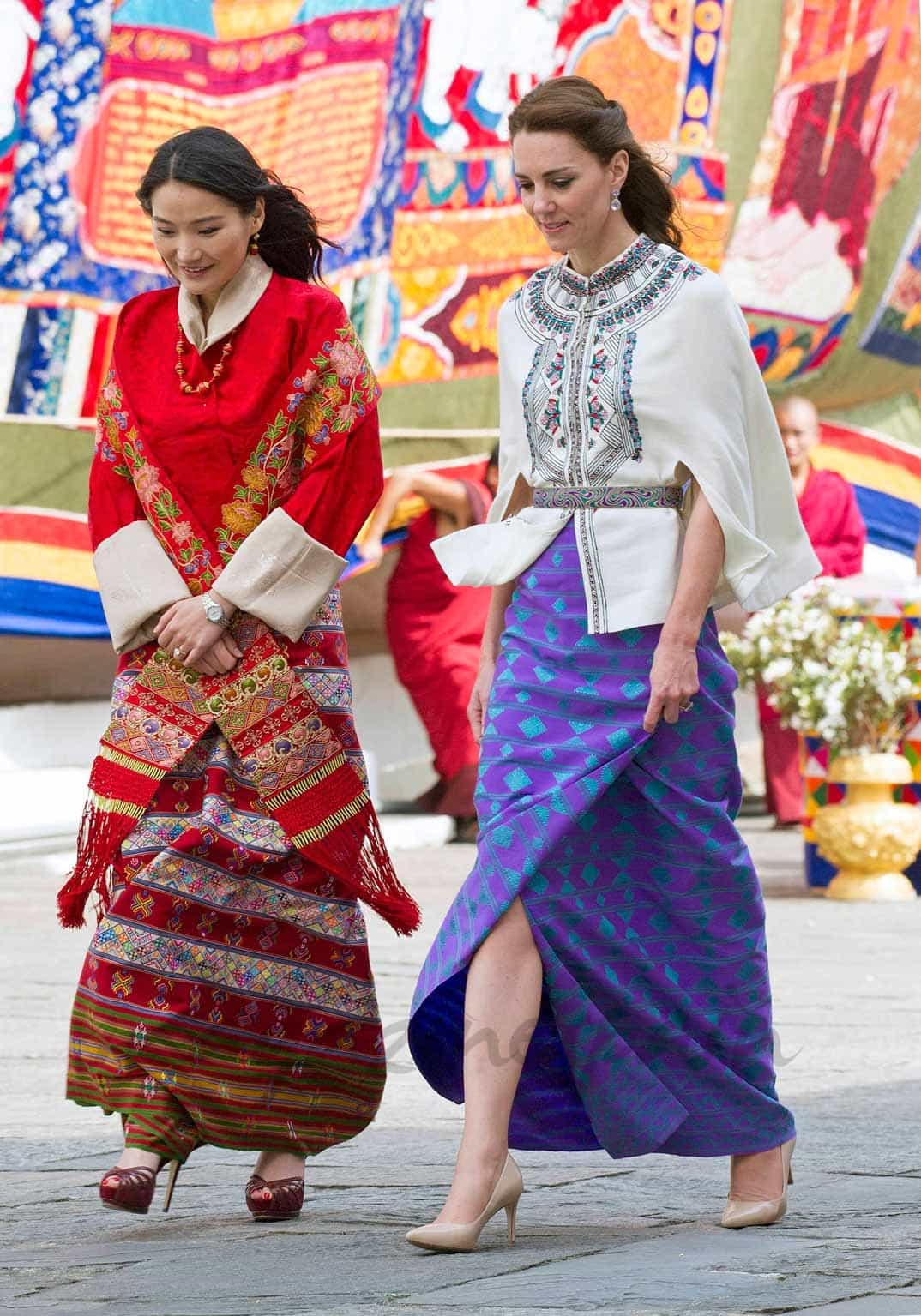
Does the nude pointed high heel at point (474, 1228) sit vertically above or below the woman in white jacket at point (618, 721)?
below

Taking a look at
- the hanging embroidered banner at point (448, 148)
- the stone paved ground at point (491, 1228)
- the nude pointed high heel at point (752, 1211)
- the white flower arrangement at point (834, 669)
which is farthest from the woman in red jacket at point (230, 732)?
the white flower arrangement at point (834, 669)

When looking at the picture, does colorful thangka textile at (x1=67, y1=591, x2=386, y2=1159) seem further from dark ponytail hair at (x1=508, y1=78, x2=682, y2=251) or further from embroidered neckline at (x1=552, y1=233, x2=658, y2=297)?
dark ponytail hair at (x1=508, y1=78, x2=682, y2=251)

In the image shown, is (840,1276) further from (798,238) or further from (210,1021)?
(798,238)

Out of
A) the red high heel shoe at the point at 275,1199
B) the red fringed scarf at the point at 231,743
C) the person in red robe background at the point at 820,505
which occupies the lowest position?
the person in red robe background at the point at 820,505

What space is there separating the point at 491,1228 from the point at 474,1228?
215mm

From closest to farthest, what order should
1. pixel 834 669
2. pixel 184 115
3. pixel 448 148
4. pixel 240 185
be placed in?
pixel 240 185
pixel 834 669
pixel 184 115
pixel 448 148

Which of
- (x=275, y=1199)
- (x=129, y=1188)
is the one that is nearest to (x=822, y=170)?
(x=275, y=1199)

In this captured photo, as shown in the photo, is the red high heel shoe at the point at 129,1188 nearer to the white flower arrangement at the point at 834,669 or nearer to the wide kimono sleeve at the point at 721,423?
the wide kimono sleeve at the point at 721,423

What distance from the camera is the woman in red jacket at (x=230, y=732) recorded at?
340 centimetres

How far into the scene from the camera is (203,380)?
3.52m

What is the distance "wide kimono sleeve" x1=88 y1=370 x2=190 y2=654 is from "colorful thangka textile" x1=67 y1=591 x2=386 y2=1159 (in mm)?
189

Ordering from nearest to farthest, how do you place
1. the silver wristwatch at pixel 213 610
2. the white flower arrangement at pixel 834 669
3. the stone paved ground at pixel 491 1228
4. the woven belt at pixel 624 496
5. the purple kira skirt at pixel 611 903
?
the stone paved ground at pixel 491 1228, the purple kira skirt at pixel 611 903, the woven belt at pixel 624 496, the silver wristwatch at pixel 213 610, the white flower arrangement at pixel 834 669

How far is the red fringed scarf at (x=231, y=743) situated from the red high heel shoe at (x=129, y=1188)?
38cm

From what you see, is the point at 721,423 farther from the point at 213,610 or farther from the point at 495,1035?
the point at 495,1035
